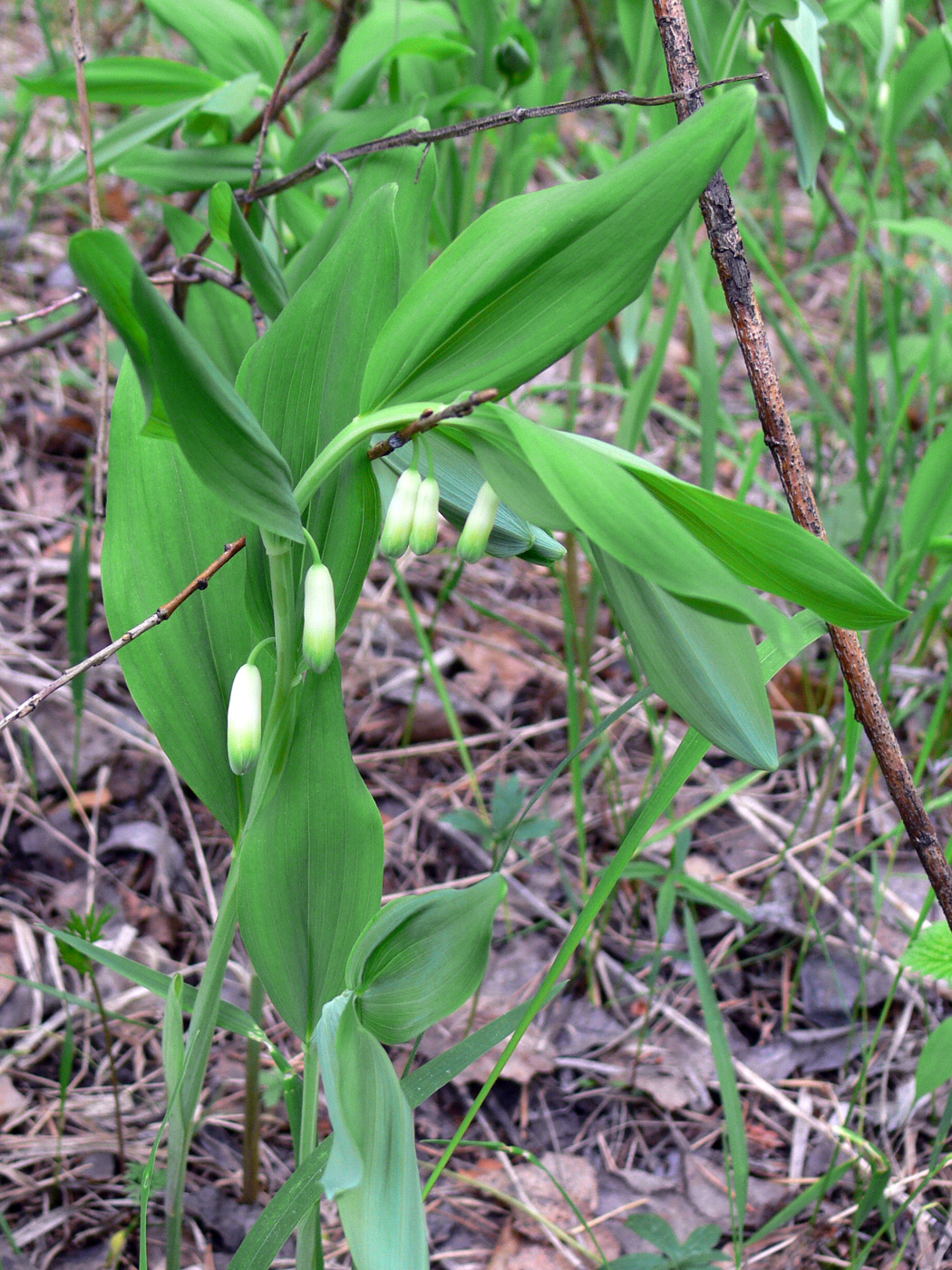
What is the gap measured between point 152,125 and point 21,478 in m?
1.03

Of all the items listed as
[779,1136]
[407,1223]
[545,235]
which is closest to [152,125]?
[545,235]

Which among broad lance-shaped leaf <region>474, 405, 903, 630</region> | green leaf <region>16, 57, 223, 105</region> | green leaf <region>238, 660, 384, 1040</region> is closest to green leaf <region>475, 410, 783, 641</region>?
broad lance-shaped leaf <region>474, 405, 903, 630</region>

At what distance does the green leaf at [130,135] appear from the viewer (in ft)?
4.35

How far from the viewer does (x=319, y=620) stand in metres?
0.68

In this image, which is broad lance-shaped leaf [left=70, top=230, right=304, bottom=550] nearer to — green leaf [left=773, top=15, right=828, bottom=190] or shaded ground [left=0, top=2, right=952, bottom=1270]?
shaded ground [left=0, top=2, right=952, bottom=1270]

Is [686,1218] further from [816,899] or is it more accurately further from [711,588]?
[711,588]

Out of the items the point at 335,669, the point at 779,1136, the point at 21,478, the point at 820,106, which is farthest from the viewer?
the point at 21,478

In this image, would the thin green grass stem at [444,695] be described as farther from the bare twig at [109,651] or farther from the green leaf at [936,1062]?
the green leaf at [936,1062]

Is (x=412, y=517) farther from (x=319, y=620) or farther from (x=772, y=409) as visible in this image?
(x=772, y=409)

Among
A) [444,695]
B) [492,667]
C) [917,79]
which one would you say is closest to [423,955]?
[444,695]

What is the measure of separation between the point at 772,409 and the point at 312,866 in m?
0.60

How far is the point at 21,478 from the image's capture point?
84.5 inches

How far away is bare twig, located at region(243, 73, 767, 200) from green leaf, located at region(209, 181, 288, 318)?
0.16 meters

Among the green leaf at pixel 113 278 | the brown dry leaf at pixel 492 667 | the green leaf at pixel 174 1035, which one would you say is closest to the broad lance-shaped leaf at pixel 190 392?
the green leaf at pixel 113 278
